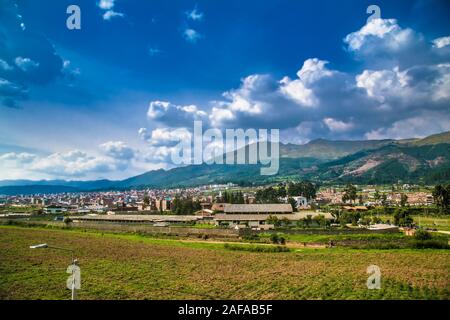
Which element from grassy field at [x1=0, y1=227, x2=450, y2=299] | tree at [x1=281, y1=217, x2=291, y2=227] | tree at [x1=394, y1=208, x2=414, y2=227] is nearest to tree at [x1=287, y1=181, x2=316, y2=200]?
tree at [x1=281, y1=217, x2=291, y2=227]

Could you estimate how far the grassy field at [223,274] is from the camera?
619 inches

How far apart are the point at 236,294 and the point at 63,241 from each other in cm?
2683

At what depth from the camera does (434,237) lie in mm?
31938

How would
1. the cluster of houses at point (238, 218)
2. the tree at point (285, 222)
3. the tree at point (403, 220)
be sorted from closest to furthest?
the tree at point (403, 220), the tree at point (285, 222), the cluster of houses at point (238, 218)

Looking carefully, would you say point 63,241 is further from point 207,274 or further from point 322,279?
point 322,279

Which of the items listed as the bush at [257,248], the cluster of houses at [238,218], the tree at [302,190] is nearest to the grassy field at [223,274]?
the bush at [257,248]

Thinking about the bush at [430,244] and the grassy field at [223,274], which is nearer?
the grassy field at [223,274]

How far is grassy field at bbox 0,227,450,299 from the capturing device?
51.6 feet

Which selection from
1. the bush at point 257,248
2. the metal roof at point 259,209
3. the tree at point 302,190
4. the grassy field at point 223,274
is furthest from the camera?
the tree at point 302,190

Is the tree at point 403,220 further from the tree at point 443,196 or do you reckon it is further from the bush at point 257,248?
the bush at point 257,248

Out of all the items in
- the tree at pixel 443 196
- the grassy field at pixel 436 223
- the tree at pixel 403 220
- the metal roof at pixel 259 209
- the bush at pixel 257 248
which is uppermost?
the tree at pixel 443 196
